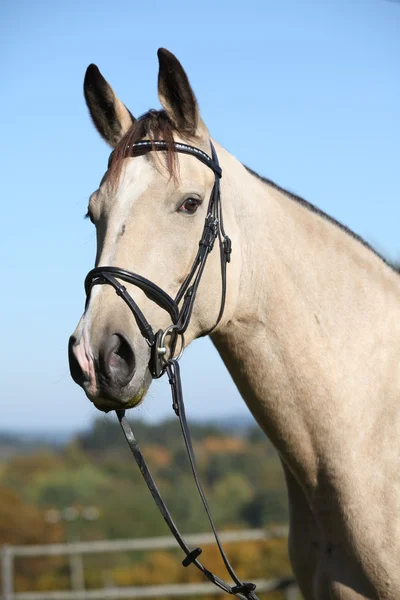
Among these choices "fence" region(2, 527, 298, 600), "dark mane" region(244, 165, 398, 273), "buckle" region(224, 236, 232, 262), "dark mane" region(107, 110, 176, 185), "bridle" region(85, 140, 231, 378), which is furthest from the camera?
Result: "fence" region(2, 527, 298, 600)

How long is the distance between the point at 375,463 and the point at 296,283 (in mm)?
863

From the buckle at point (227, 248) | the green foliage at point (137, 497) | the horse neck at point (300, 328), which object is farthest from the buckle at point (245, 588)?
the green foliage at point (137, 497)

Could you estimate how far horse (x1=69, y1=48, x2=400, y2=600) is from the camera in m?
2.85

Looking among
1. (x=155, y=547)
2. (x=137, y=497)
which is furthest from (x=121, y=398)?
(x=137, y=497)

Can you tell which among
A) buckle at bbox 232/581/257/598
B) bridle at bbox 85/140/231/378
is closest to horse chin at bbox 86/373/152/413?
bridle at bbox 85/140/231/378

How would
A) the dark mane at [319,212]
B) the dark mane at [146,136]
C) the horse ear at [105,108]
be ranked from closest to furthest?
the dark mane at [146,136] → the horse ear at [105,108] → the dark mane at [319,212]

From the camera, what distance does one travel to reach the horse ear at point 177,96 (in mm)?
2973

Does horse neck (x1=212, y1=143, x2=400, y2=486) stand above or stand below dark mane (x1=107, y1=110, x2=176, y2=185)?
below

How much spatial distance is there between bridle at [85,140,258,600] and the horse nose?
0.13 meters

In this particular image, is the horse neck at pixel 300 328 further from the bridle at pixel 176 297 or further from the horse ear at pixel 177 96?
the horse ear at pixel 177 96

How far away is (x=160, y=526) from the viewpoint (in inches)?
1695

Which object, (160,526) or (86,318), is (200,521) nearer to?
(160,526)

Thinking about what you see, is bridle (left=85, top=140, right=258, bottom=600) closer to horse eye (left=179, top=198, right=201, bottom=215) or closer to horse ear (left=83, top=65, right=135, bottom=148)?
horse eye (left=179, top=198, right=201, bottom=215)

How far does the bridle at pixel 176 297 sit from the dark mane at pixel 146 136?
0.09 feet
